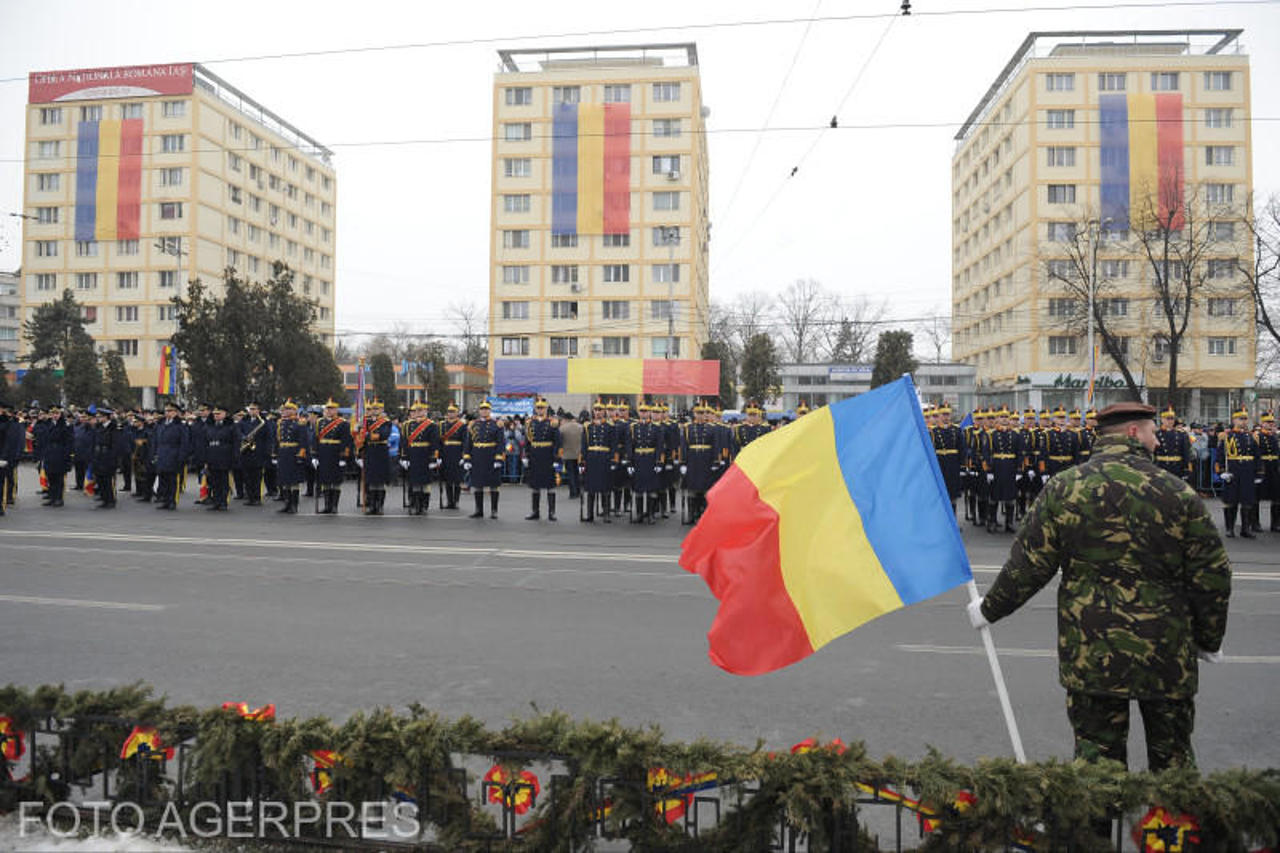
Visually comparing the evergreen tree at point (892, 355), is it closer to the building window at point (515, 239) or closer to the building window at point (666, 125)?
the building window at point (666, 125)

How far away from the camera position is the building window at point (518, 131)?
211 feet

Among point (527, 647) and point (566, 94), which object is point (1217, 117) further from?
point (527, 647)

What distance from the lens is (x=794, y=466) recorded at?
12.6 ft

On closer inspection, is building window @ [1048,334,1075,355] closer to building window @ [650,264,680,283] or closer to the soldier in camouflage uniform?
building window @ [650,264,680,283]

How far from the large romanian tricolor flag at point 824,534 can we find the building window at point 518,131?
6456cm

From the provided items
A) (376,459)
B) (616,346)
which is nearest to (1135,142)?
(616,346)

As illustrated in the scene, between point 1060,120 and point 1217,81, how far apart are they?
10991 millimetres

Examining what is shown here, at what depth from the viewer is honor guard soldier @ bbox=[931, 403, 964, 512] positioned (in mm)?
15953

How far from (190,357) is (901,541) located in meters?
33.5

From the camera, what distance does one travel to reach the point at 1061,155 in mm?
62250

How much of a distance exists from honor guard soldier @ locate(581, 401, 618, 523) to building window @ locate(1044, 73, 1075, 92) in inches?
2362

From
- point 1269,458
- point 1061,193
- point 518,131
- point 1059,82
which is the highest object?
point 1059,82

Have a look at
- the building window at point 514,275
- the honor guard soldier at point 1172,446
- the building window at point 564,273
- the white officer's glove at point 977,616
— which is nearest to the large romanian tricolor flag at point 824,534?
the white officer's glove at point 977,616

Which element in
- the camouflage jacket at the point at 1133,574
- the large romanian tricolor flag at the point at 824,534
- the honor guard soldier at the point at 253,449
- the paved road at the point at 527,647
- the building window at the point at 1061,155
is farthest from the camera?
the building window at the point at 1061,155
